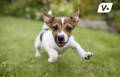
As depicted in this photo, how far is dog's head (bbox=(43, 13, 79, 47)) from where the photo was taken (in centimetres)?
350

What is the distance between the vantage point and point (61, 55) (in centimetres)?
497

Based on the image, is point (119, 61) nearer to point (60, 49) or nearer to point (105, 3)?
point (60, 49)

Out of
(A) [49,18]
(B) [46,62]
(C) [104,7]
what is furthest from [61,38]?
(B) [46,62]

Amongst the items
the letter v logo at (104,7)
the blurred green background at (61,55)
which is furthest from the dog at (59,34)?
the letter v logo at (104,7)

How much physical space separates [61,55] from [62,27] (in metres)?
1.50

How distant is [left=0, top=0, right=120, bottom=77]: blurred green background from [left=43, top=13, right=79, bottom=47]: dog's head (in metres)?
0.24

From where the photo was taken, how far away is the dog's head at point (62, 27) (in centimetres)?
350

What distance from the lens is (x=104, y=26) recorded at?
31.0ft

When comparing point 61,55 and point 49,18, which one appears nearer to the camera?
point 49,18

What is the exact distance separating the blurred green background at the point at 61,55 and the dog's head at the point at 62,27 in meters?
0.24


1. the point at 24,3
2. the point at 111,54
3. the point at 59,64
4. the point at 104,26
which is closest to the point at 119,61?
the point at 111,54

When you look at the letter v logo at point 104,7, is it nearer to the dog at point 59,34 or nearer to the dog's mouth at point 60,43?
the dog at point 59,34

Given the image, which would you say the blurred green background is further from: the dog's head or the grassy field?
the dog's head

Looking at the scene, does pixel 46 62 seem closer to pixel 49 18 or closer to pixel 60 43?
pixel 60 43
